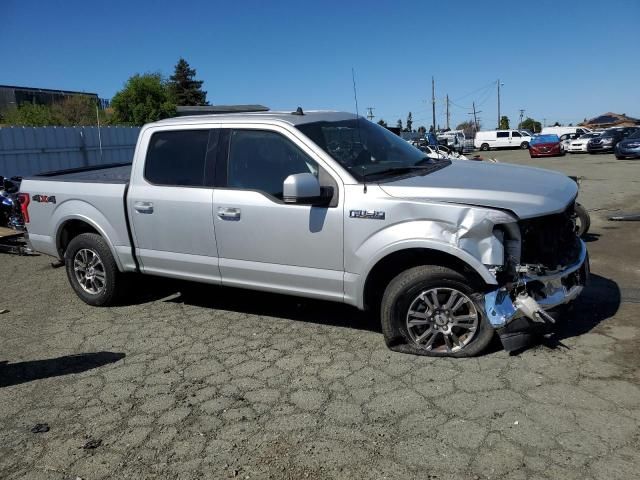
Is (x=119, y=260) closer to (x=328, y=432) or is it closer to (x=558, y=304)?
(x=328, y=432)

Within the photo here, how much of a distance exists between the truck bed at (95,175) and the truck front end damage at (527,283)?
3.75m

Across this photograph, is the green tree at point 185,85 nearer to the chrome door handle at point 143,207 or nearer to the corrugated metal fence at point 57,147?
the corrugated metal fence at point 57,147

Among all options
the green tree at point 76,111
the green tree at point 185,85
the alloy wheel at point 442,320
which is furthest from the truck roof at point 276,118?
the green tree at point 185,85

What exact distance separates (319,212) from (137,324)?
7.62ft

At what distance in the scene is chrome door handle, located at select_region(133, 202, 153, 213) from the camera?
521 centimetres

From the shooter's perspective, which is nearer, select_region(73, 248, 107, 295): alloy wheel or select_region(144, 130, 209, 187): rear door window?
select_region(144, 130, 209, 187): rear door window

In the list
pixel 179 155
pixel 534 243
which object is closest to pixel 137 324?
pixel 179 155


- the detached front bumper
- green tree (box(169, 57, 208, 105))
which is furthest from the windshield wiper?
green tree (box(169, 57, 208, 105))

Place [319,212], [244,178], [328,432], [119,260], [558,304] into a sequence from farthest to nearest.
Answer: [119,260] → [244,178] → [319,212] → [558,304] → [328,432]

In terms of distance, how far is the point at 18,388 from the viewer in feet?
13.6

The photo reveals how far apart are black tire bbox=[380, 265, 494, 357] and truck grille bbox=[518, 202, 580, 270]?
48 cm

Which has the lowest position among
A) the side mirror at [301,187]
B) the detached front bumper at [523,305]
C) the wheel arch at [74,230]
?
the detached front bumper at [523,305]

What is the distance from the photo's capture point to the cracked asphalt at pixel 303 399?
301 cm

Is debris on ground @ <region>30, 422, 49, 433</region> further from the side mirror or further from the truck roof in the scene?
the truck roof
